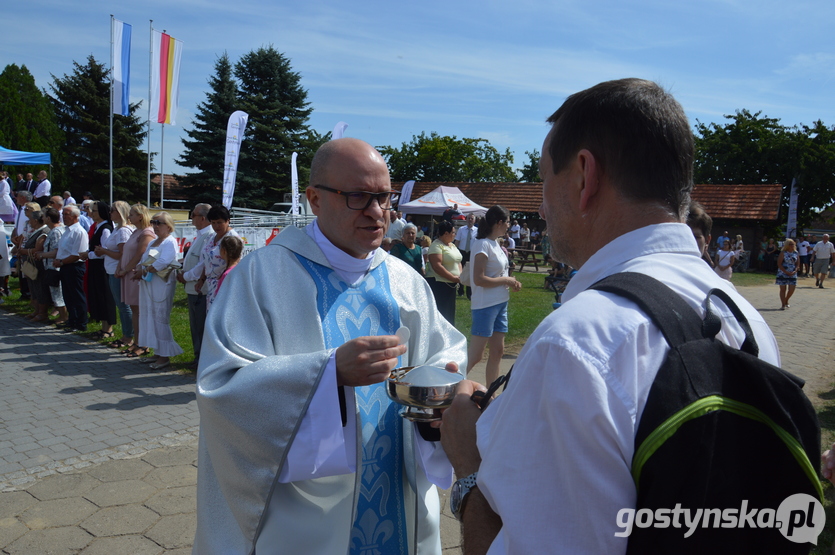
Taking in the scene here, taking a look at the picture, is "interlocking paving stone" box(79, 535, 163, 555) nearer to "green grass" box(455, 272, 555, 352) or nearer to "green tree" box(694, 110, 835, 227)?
"green grass" box(455, 272, 555, 352)

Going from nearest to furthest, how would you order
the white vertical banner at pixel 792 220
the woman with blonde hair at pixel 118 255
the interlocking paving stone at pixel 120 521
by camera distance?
the interlocking paving stone at pixel 120 521, the woman with blonde hair at pixel 118 255, the white vertical banner at pixel 792 220

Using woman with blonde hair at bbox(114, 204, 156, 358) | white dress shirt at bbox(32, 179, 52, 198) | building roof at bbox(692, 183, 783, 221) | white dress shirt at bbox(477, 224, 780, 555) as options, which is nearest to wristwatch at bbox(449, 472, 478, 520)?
white dress shirt at bbox(477, 224, 780, 555)

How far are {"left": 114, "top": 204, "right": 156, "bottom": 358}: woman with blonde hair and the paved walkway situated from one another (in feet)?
2.58

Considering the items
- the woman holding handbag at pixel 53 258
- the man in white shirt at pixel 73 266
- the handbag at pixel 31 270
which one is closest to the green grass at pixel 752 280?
the man in white shirt at pixel 73 266

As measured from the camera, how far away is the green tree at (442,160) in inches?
1978

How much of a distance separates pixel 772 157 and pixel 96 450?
39.1 m

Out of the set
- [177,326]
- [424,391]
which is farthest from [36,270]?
[424,391]

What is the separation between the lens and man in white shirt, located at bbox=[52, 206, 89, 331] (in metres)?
9.47

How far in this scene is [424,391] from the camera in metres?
1.84

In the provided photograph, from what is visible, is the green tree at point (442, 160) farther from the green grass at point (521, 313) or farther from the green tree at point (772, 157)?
the green grass at point (521, 313)

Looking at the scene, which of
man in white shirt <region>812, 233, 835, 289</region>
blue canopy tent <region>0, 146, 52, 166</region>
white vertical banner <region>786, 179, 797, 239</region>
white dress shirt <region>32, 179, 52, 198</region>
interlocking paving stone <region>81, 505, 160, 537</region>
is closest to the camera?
interlocking paving stone <region>81, 505, 160, 537</region>

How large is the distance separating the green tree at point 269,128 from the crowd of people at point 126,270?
92.8 feet

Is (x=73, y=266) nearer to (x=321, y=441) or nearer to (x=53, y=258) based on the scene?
(x=53, y=258)

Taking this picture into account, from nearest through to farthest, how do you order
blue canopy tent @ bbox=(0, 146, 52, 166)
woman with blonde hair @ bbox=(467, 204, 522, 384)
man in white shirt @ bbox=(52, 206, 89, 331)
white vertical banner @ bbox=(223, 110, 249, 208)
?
woman with blonde hair @ bbox=(467, 204, 522, 384) → man in white shirt @ bbox=(52, 206, 89, 331) → white vertical banner @ bbox=(223, 110, 249, 208) → blue canopy tent @ bbox=(0, 146, 52, 166)
